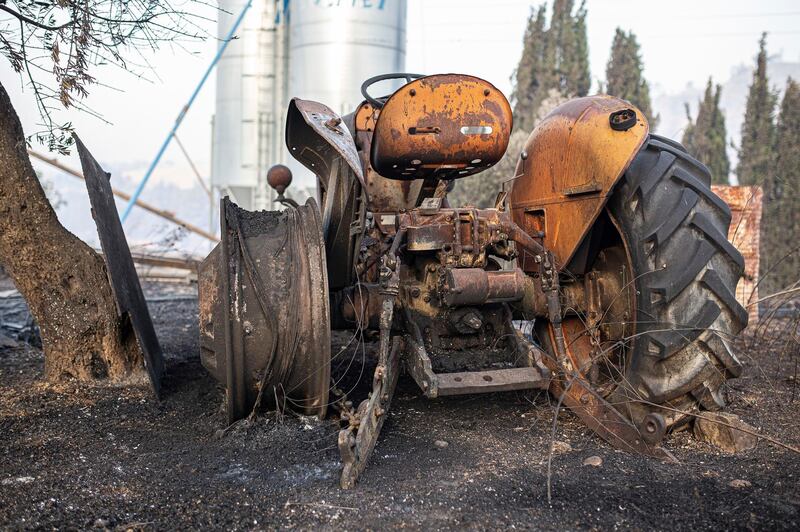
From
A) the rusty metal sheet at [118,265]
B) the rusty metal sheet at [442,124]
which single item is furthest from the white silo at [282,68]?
the rusty metal sheet at [442,124]

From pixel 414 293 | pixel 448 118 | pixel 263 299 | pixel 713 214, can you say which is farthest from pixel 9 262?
pixel 713 214

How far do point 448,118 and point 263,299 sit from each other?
47.0 inches

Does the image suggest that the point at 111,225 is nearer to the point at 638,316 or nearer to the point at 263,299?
the point at 263,299

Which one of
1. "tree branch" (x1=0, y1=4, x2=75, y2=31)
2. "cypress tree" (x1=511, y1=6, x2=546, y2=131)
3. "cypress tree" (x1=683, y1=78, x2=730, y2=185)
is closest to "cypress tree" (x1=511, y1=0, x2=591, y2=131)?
"cypress tree" (x1=511, y1=6, x2=546, y2=131)

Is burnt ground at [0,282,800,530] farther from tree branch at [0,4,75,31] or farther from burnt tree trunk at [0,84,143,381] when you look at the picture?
tree branch at [0,4,75,31]

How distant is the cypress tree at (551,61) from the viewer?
1808cm

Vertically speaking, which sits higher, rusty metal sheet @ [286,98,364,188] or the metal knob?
rusty metal sheet @ [286,98,364,188]

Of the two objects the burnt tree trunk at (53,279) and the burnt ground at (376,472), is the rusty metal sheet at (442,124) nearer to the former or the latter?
the burnt ground at (376,472)

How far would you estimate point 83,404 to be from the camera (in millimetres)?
3938

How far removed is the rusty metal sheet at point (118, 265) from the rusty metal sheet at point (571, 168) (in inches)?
87.9

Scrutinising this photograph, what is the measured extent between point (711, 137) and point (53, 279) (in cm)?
1599

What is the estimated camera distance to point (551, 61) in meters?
18.3

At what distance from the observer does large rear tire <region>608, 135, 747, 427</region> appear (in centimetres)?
302

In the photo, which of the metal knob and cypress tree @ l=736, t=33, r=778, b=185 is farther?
cypress tree @ l=736, t=33, r=778, b=185
